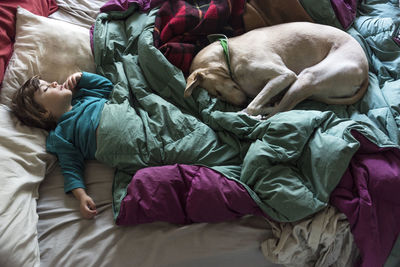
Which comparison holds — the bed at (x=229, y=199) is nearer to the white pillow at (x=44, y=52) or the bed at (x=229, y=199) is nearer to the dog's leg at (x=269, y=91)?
the white pillow at (x=44, y=52)

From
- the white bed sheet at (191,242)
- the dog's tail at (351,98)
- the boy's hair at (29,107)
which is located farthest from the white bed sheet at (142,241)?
the dog's tail at (351,98)

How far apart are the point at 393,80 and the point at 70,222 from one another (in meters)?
1.74

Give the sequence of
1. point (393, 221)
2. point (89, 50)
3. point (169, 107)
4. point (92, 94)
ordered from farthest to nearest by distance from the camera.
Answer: point (89, 50), point (92, 94), point (169, 107), point (393, 221)

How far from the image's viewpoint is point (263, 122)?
1.39 m

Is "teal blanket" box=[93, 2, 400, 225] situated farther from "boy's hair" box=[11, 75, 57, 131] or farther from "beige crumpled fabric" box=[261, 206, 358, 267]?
"boy's hair" box=[11, 75, 57, 131]

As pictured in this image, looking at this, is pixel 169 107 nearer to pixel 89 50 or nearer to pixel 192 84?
pixel 192 84

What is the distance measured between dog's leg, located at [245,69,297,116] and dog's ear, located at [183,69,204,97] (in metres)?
0.30

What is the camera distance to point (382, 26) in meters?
1.84

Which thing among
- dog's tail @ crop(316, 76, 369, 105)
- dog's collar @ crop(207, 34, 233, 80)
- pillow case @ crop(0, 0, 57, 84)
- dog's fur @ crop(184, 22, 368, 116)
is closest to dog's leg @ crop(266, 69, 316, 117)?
dog's fur @ crop(184, 22, 368, 116)

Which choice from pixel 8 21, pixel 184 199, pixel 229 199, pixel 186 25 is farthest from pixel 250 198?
pixel 8 21

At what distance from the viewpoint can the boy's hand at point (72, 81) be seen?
1.57m

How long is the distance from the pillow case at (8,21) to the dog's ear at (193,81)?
896 millimetres

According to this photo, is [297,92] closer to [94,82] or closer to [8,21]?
[94,82]

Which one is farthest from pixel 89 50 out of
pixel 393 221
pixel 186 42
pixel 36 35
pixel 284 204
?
pixel 393 221
